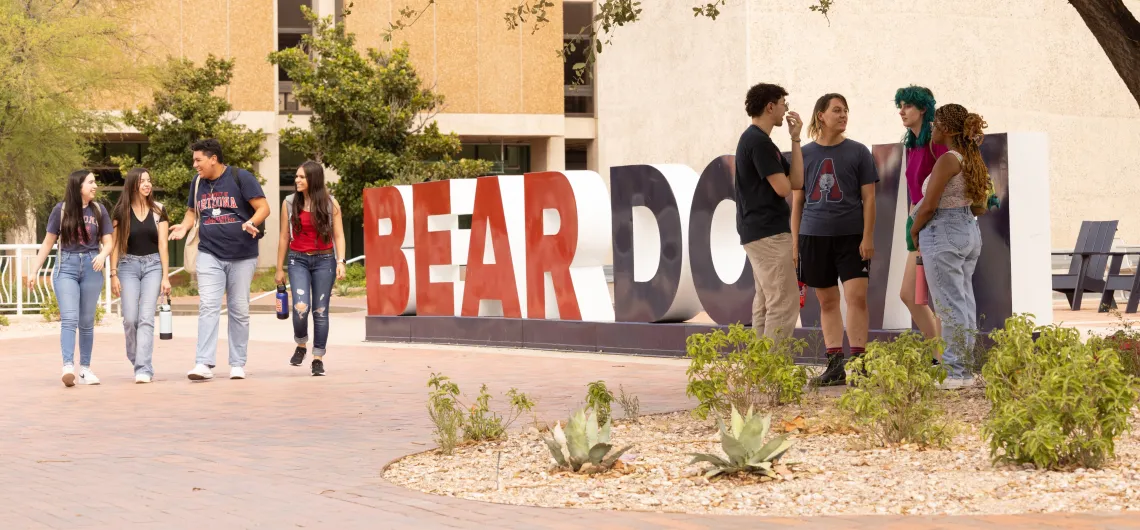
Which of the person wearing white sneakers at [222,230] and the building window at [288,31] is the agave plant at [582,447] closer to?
the person wearing white sneakers at [222,230]

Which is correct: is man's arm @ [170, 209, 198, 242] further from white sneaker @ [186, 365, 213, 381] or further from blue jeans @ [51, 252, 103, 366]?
white sneaker @ [186, 365, 213, 381]

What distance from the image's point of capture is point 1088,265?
59.9 ft

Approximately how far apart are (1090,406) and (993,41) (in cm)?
2686

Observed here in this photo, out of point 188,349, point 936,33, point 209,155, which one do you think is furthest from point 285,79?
point 209,155

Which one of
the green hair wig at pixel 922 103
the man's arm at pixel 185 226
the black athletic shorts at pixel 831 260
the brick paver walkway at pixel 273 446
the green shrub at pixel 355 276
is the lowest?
the brick paver walkway at pixel 273 446

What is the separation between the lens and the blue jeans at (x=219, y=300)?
11.6 meters

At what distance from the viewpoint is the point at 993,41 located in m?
31.3

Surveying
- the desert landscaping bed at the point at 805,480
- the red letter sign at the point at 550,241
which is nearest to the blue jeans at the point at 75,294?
the red letter sign at the point at 550,241

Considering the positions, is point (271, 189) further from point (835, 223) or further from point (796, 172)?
point (796, 172)

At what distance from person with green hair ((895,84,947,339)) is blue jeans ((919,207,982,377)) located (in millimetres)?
219

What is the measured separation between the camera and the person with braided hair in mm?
9000

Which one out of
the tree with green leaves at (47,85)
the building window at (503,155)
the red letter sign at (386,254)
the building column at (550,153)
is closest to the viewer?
the red letter sign at (386,254)

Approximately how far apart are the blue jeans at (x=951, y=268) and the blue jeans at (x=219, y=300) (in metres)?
5.53

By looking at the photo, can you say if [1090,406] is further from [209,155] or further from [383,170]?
[383,170]
